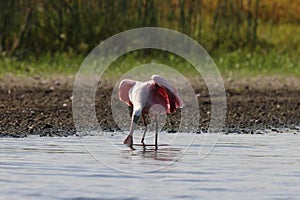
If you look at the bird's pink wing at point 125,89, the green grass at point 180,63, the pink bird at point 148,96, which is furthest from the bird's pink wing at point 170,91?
the green grass at point 180,63

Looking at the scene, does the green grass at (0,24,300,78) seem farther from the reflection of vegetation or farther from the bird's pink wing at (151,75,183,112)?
the bird's pink wing at (151,75,183,112)

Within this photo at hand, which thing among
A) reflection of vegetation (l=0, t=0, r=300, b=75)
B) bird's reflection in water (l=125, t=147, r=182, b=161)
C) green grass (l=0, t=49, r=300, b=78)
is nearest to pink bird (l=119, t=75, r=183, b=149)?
bird's reflection in water (l=125, t=147, r=182, b=161)

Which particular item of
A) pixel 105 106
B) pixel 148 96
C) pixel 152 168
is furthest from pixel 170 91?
pixel 105 106

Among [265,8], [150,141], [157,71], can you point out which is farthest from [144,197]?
[265,8]

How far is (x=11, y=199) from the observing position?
7.91 meters

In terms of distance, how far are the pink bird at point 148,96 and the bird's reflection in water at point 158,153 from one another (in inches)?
4.2

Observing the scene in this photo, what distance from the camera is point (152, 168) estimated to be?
9.47 meters

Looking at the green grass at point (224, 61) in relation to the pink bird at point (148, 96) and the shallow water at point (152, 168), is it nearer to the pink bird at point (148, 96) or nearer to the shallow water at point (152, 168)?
the shallow water at point (152, 168)

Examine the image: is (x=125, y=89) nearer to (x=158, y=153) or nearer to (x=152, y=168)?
(x=158, y=153)

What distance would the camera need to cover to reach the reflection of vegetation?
18203 mm

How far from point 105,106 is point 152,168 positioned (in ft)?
15.3

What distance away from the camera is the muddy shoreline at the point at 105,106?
40.3 feet

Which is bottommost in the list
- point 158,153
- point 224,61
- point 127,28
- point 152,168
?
point 152,168

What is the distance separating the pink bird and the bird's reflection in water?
0.11 m
